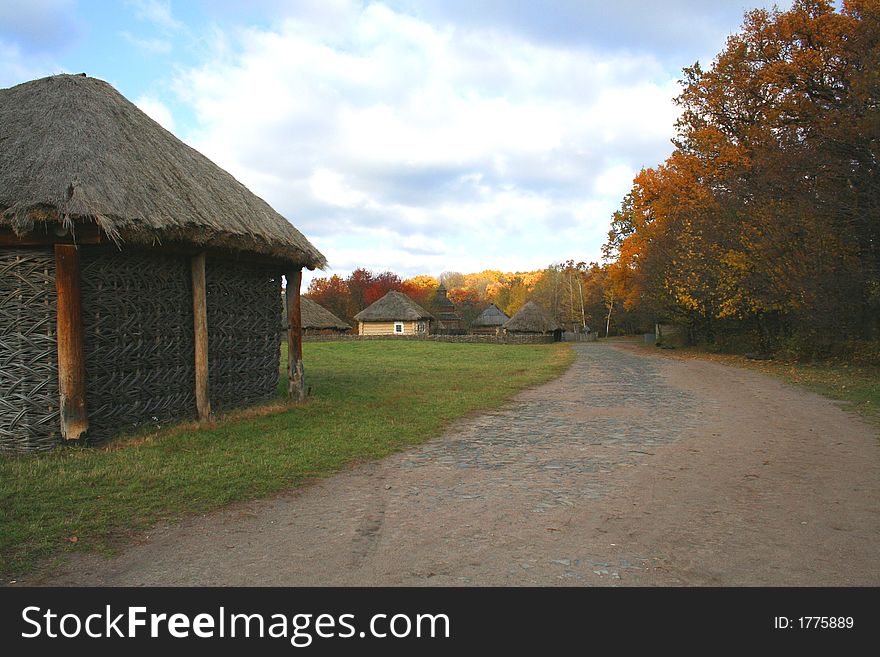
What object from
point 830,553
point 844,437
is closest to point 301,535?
point 830,553

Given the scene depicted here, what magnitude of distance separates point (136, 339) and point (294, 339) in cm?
415

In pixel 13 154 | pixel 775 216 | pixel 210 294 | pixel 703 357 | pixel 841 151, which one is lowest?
pixel 703 357

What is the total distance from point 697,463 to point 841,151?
17431 millimetres

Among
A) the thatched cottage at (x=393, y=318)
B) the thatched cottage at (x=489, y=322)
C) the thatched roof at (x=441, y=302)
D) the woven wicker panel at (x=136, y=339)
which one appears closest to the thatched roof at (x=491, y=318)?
the thatched cottage at (x=489, y=322)

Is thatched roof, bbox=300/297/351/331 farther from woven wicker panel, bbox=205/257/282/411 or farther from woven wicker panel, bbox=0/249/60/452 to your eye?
woven wicker panel, bbox=0/249/60/452

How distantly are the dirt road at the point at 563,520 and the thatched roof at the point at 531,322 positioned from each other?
4603 centimetres

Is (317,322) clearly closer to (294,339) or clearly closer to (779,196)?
(779,196)

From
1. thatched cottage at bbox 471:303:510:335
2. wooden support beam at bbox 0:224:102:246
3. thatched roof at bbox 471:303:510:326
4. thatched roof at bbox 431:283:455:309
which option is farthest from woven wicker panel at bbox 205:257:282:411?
thatched roof at bbox 431:283:455:309

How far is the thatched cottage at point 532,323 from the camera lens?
56.1 meters

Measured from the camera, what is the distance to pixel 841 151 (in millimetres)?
20156

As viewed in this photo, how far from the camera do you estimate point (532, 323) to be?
56.3m

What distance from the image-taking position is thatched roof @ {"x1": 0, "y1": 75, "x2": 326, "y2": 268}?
8102 mm

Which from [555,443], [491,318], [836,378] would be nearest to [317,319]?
[491,318]
